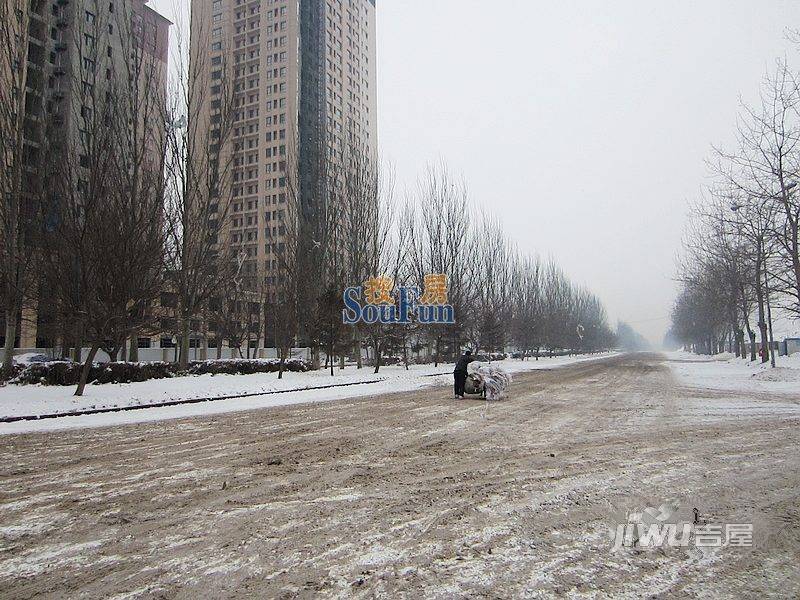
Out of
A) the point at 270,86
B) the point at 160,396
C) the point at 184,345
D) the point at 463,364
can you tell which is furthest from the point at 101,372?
the point at 270,86

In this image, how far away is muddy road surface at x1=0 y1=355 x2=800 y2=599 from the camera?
122 inches

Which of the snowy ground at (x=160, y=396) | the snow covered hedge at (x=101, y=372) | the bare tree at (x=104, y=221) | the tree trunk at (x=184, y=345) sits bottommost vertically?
the snowy ground at (x=160, y=396)

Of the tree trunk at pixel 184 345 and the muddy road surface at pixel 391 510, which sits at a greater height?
the tree trunk at pixel 184 345

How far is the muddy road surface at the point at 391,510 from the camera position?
3.10 m

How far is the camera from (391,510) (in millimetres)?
4469

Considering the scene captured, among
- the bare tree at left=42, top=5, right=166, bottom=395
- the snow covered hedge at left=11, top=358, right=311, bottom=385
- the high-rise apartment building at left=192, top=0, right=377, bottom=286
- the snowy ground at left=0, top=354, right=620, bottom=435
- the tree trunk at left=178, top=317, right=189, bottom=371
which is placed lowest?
the snowy ground at left=0, top=354, right=620, bottom=435

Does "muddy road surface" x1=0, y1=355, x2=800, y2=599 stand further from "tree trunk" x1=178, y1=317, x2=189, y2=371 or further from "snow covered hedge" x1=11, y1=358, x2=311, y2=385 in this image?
"tree trunk" x1=178, y1=317, x2=189, y2=371

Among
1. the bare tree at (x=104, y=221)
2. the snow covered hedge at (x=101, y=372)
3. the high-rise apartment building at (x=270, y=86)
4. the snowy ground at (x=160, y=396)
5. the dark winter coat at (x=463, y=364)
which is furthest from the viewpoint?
the high-rise apartment building at (x=270, y=86)

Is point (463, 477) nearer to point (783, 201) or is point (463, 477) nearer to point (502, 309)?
point (783, 201)

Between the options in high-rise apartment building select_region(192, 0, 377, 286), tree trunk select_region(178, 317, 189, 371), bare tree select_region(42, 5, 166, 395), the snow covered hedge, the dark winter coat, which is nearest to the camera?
bare tree select_region(42, 5, 166, 395)

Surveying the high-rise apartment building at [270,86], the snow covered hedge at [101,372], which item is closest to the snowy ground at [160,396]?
the snow covered hedge at [101,372]

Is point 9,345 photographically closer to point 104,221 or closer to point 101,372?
point 101,372

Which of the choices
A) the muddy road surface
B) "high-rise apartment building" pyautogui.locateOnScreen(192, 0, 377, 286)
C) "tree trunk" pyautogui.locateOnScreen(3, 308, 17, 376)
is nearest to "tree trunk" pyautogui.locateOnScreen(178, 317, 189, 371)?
"tree trunk" pyautogui.locateOnScreen(3, 308, 17, 376)

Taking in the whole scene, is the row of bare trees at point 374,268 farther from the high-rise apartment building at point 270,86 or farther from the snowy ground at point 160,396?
the high-rise apartment building at point 270,86
